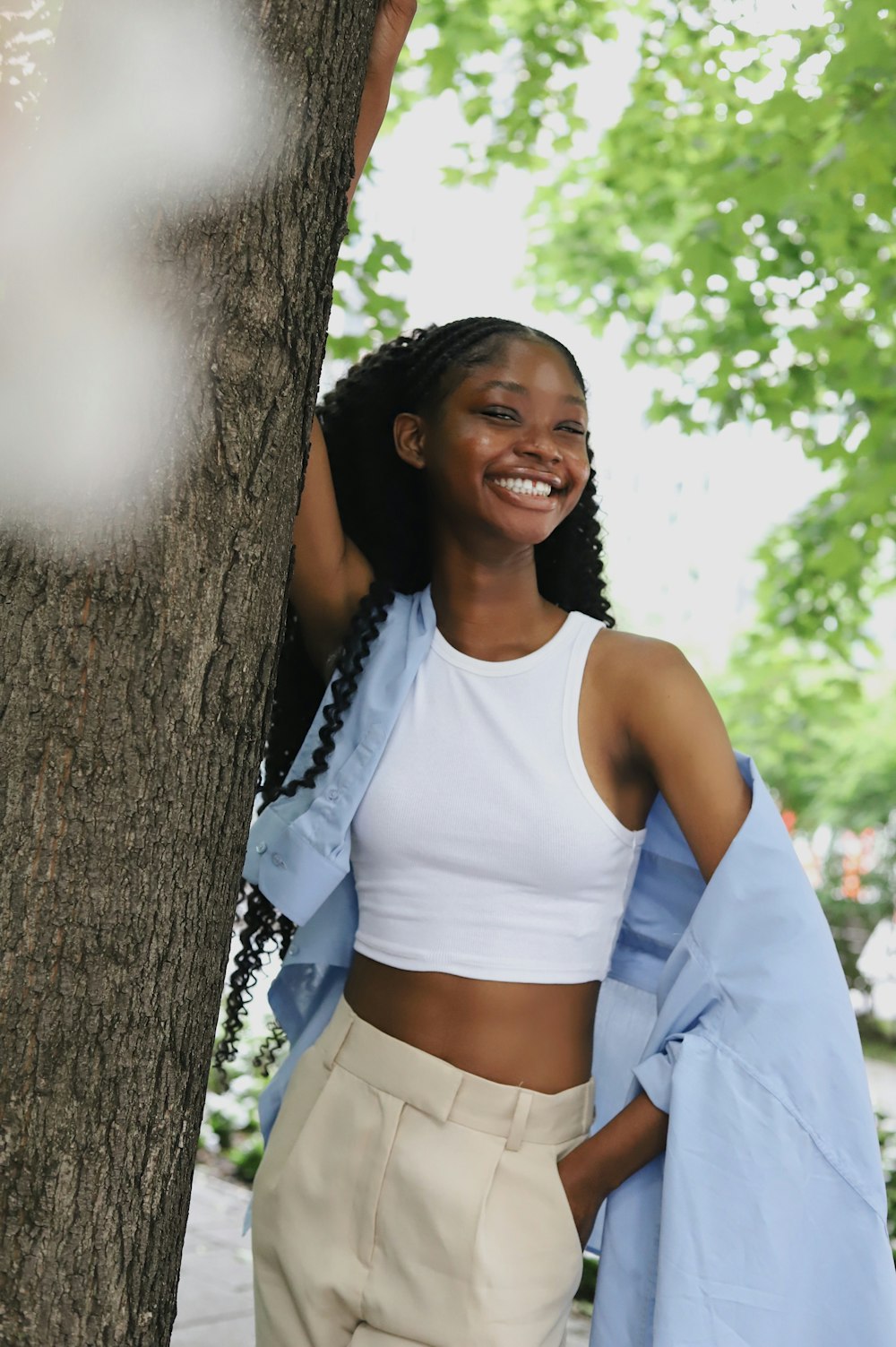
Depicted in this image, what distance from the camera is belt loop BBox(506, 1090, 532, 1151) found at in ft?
6.12

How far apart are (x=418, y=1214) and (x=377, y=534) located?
110cm

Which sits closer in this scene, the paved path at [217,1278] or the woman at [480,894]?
the woman at [480,894]

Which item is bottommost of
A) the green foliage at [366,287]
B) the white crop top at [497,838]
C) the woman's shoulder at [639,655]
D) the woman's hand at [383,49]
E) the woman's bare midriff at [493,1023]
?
the woman's bare midriff at [493,1023]

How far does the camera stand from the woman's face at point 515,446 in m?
2.06

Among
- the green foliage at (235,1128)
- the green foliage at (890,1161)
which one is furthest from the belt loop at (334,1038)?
the green foliage at (890,1161)

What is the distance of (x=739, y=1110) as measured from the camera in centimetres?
184

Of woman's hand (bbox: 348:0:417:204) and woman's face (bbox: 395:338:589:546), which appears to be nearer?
woman's hand (bbox: 348:0:417:204)

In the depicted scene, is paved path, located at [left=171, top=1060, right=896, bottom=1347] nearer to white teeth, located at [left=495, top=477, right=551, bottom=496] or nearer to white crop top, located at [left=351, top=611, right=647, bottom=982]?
white crop top, located at [left=351, top=611, right=647, bottom=982]

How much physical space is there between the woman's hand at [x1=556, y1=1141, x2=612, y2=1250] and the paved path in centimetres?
198

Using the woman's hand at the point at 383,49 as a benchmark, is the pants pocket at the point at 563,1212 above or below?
below

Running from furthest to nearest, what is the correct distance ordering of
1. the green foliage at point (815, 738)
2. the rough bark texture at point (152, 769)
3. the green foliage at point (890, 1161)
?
1. the green foliage at point (815, 738)
2. the green foliage at point (890, 1161)
3. the rough bark texture at point (152, 769)

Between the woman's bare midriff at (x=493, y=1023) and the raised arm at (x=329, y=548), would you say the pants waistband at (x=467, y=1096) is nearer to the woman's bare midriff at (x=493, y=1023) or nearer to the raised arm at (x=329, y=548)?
the woman's bare midriff at (x=493, y=1023)

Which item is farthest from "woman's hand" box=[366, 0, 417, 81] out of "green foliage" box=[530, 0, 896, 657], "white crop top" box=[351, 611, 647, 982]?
"green foliage" box=[530, 0, 896, 657]

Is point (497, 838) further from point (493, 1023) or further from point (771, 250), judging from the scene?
point (771, 250)
